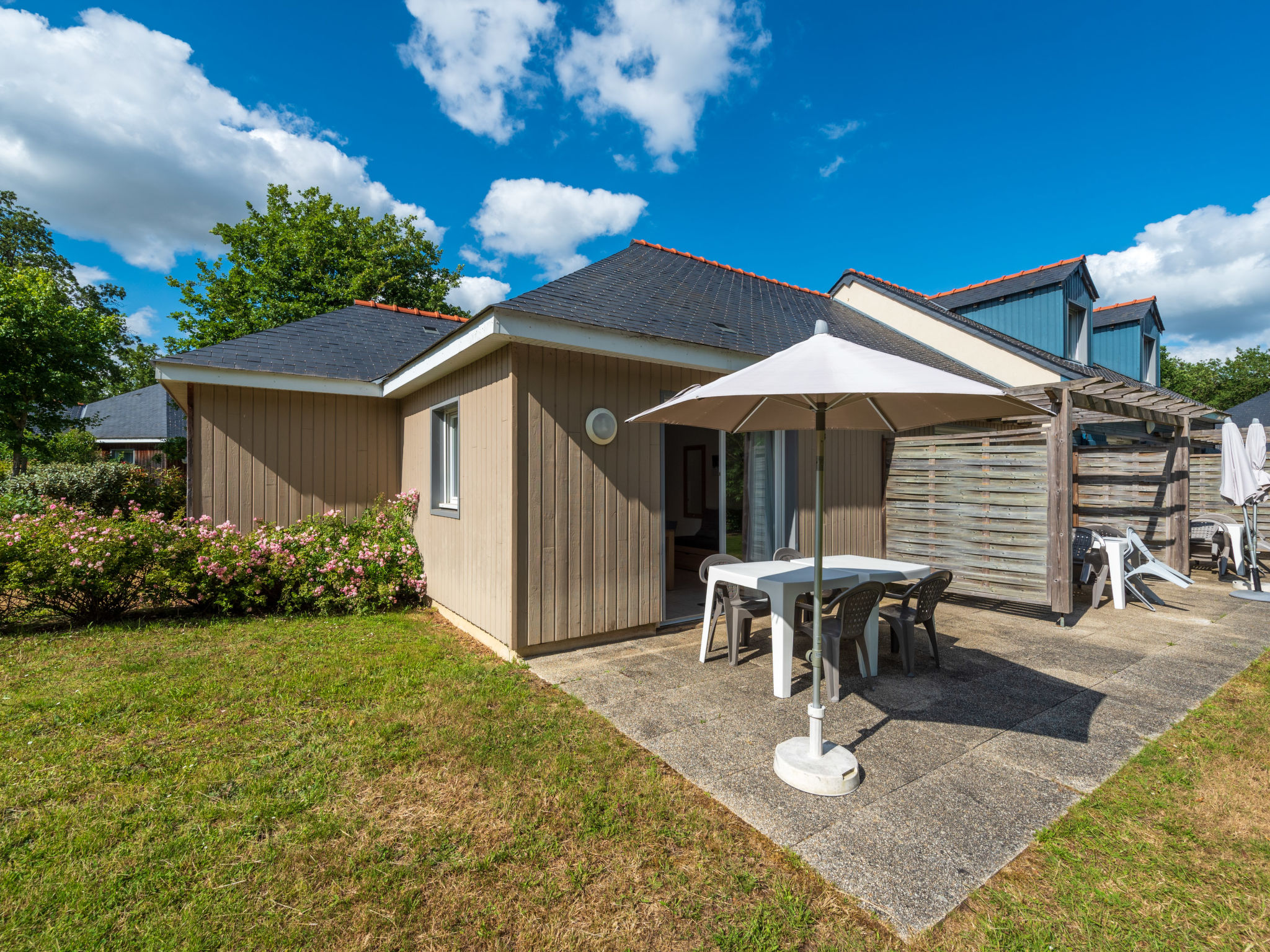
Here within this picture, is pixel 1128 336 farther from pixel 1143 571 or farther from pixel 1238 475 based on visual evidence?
pixel 1143 571

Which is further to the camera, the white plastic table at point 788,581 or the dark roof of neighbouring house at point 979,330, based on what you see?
the dark roof of neighbouring house at point 979,330

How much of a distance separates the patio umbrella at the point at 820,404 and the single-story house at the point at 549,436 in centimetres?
170

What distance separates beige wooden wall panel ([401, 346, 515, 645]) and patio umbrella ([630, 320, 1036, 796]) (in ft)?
6.48

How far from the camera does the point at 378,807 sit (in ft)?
8.41

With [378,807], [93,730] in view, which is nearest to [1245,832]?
[378,807]

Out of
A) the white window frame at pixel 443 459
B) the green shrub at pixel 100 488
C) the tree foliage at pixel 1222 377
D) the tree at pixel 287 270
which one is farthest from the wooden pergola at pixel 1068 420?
the tree foliage at pixel 1222 377

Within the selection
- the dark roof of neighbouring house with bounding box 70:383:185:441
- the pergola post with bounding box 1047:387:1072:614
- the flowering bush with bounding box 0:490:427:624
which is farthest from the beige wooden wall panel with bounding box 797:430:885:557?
the dark roof of neighbouring house with bounding box 70:383:185:441

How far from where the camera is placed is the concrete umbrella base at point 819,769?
270cm

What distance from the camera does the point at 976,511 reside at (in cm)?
659

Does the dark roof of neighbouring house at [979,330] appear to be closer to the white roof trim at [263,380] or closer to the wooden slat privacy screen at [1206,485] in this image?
the wooden slat privacy screen at [1206,485]

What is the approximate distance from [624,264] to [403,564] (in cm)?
485

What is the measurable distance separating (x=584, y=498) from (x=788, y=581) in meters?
1.99

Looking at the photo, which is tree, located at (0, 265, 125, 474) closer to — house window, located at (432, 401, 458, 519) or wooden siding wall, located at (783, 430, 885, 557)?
house window, located at (432, 401, 458, 519)

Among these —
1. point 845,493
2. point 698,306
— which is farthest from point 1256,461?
point 698,306
